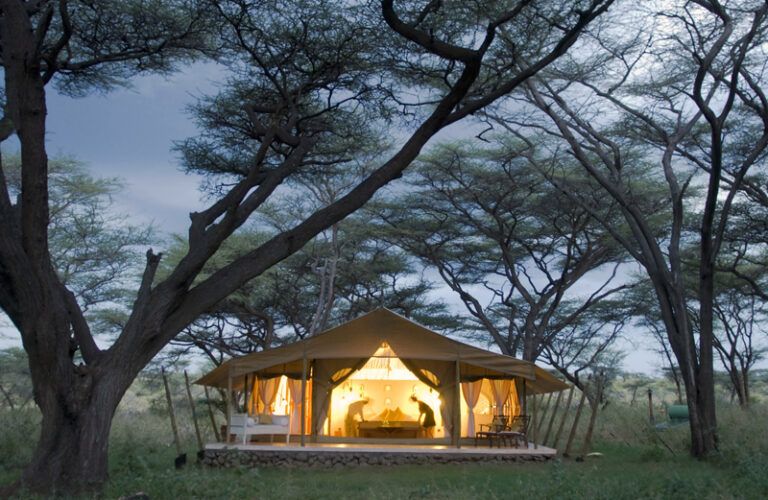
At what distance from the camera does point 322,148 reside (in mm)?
11984

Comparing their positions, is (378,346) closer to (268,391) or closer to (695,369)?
(268,391)

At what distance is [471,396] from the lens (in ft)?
46.4

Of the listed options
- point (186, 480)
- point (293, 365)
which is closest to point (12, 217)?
point (186, 480)

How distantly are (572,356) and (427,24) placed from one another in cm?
1781

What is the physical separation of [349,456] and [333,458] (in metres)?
0.21

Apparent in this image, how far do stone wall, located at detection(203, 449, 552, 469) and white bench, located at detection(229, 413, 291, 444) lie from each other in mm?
551

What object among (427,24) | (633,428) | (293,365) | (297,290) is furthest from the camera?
(297,290)

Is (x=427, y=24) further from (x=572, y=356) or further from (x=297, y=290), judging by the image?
(x=572, y=356)

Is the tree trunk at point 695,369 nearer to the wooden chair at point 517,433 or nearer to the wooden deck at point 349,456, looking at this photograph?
the wooden deck at point 349,456

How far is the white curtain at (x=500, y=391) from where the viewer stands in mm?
14133

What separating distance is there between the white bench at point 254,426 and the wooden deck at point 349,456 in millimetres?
217

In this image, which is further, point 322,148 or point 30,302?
point 322,148

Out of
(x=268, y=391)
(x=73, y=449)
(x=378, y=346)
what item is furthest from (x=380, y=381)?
(x=73, y=449)

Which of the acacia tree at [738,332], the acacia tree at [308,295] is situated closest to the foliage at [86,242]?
the acacia tree at [308,295]
